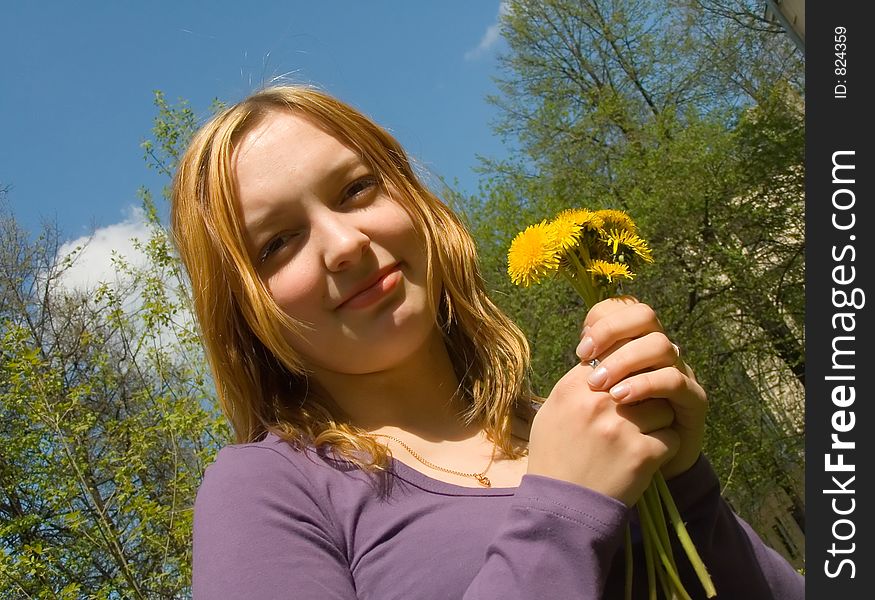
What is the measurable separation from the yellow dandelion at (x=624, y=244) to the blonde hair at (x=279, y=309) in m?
0.41

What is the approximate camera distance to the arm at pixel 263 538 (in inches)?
37.4

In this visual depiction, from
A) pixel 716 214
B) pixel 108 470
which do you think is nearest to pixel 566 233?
pixel 108 470

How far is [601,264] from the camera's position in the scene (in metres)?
0.92

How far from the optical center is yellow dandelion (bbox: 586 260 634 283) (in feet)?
2.98

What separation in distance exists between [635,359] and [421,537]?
1.27 feet

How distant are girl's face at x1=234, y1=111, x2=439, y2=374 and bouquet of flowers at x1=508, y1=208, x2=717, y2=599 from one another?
0.29 meters

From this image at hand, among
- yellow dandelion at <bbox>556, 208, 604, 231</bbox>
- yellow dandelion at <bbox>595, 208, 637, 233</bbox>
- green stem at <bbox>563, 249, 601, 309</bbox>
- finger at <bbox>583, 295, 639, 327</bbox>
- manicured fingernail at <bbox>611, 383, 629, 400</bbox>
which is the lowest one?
manicured fingernail at <bbox>611, 383, 629, 400</bbox>

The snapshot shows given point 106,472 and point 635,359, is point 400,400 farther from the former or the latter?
point 106,472

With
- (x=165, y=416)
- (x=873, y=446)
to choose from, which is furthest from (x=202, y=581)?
(x=165, y=416)

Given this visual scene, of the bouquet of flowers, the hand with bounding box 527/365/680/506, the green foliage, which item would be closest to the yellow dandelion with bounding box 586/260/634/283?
the bouquet of flowers

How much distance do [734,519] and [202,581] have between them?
0.72m

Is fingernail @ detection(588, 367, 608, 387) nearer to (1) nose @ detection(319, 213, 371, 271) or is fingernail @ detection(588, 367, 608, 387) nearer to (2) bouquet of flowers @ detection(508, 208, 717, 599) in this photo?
(2) bouquet of flowers @ detection(508, 208, 717, 599)

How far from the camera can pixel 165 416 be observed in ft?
15.1

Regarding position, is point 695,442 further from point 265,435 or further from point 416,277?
point 265,435
